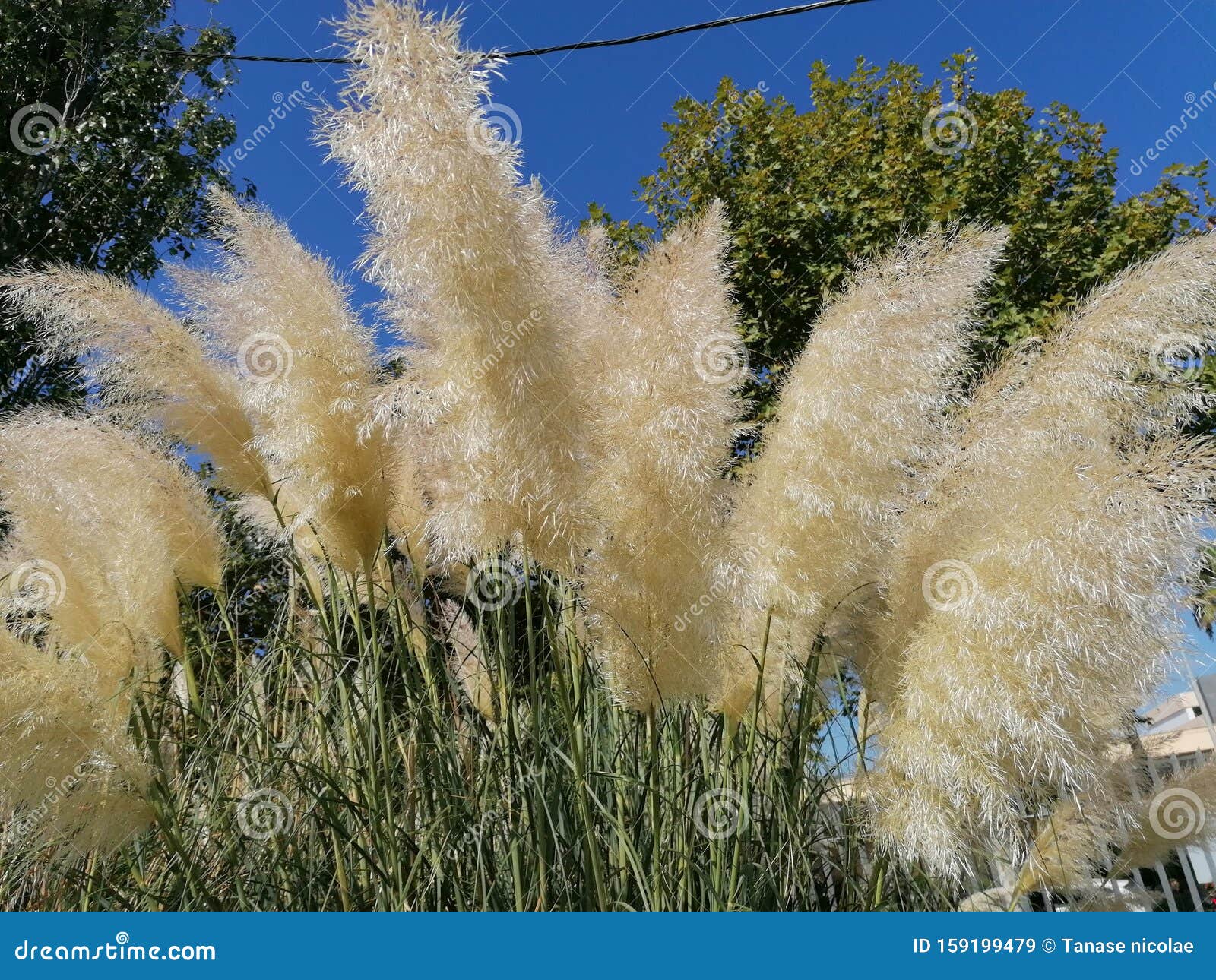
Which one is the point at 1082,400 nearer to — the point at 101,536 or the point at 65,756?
the point at 65,756

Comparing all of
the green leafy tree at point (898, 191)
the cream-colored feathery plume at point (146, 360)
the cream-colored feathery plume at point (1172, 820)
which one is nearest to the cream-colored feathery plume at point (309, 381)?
the cream-colored feathery plume at point (146, 360)

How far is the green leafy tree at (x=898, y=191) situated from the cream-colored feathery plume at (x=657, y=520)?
3.35 m

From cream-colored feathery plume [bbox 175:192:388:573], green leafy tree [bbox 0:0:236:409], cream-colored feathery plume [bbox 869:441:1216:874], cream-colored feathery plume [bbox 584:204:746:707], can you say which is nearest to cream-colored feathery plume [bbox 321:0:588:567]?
cream-colored feathery plume [bbox 584:204:746:707]

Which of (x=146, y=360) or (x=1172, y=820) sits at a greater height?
(x=146, y=360)

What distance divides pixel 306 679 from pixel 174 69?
8923 millimetres

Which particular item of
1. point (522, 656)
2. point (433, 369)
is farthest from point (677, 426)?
point (522, 656)

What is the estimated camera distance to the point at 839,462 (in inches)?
80.3

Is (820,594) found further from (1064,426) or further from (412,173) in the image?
(412,173)

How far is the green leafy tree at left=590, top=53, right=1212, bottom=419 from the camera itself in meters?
5.52

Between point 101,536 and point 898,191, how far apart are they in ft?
15.8

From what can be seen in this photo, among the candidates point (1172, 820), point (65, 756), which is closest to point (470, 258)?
point (65, 756)

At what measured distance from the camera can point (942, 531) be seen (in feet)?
6.85

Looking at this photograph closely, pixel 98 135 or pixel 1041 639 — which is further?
pixel 98 135

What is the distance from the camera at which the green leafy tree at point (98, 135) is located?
8.54 metres
